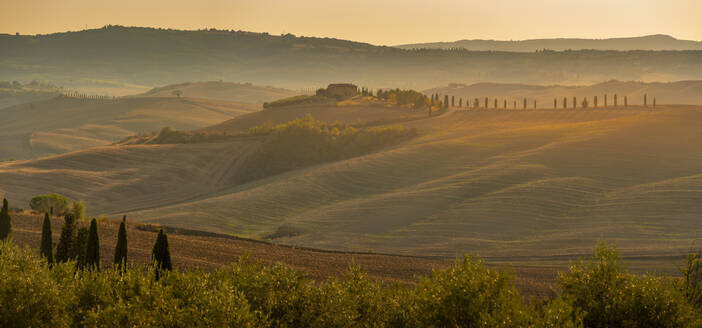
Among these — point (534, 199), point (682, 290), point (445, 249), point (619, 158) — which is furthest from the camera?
point (619, 158)

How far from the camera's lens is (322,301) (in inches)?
1016

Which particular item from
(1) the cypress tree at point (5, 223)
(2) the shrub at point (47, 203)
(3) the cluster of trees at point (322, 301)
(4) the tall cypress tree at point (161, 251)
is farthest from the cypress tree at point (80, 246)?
(2) the shrub at point (47, 203)

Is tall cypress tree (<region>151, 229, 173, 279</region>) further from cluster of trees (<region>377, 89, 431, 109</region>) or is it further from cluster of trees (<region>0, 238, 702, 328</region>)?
cluster of trees (<region>377, 89, 431, 109</region>)

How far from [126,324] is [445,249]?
37.1 metres

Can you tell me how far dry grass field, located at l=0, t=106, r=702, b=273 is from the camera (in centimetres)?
5859

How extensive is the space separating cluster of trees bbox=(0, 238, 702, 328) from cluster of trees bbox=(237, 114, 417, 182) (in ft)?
253

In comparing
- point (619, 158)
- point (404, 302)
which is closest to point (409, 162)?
point (619, 158)

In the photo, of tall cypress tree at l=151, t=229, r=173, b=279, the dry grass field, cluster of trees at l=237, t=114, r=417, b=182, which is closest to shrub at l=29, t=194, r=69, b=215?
the dry grass field

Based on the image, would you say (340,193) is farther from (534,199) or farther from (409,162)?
(534,199)

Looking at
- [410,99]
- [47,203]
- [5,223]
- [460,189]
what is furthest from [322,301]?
[410,99]

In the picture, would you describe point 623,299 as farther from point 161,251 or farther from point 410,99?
point 410,99

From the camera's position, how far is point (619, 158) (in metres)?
81.9

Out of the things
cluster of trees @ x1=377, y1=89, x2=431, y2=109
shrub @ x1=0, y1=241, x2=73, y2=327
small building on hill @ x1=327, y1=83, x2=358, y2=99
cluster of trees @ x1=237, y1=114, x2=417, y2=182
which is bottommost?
cluster of trees @ x1=237, y1=114, x2=417, y2=182

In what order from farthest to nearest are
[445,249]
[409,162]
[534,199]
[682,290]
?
[409,162]
[534,199]
[445,249]
[682,290]
